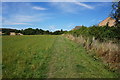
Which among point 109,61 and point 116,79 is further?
point 109,61

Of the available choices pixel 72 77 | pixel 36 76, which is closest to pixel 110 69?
pixel 72 77

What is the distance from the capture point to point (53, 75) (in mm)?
3676

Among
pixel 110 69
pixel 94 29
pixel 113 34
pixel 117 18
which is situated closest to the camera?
pixel 110 69

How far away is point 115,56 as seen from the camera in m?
5.07

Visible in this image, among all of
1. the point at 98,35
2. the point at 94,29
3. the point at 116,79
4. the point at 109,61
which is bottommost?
the point at 116,79

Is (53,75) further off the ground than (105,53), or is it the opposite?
(105,53)

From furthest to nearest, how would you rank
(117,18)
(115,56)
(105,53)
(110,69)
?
1. (117,18)
2. (105,53)
3. (115,56)
4. (110,69)

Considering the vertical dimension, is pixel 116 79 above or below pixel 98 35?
below

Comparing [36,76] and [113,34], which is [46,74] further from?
[113,34]

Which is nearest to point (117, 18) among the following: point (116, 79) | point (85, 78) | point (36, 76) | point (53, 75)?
point (116, 79)

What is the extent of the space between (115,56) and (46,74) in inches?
147

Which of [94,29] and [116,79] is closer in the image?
[116,79]

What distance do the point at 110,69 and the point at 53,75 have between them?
2735 mm

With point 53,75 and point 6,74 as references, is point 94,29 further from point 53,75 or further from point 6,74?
point 6,74
